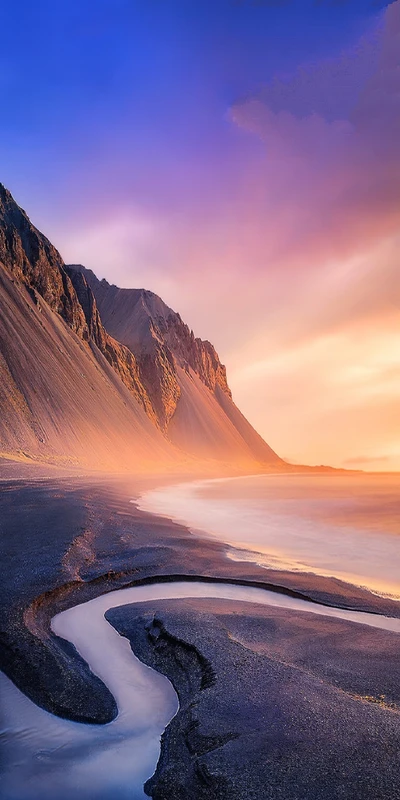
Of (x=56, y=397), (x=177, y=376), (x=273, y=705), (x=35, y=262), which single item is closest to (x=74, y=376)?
(x=56, y=397)

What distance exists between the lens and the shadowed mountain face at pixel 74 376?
40.8 metres

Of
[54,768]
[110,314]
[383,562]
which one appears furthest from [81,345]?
[54,768]

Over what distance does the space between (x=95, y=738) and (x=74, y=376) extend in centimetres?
5288

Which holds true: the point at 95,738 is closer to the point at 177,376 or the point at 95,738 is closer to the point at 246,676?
the point at 246,676

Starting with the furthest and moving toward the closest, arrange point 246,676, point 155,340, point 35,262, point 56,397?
point 155,340
point 35,262
point 56,397
point 246,676

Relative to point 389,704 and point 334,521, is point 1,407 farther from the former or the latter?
point 389,704

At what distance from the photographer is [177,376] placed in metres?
112

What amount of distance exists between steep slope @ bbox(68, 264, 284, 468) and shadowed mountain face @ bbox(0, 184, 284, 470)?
1.20 feet

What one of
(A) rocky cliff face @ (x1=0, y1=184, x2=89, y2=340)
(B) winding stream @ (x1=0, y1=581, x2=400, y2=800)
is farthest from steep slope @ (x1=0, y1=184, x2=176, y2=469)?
(B) winding stream @ (x1=0, y1=581, x2=400, y2=800)

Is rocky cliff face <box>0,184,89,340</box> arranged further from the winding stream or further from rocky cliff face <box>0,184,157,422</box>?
the winding stream

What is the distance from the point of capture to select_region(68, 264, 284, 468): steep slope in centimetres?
9712

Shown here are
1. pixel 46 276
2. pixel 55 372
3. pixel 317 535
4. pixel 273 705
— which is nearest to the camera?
pixel 273 705

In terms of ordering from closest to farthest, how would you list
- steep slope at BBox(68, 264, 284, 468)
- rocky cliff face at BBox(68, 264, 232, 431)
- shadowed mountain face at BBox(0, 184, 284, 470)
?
shadowed mountain face at BBox(0, 184, 284, 470)
rocky cliff face at BBox(68, 264, 232, 431)
steep slope at BBox(68, 264, 284, 468)

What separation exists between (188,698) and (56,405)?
43.9 metres
